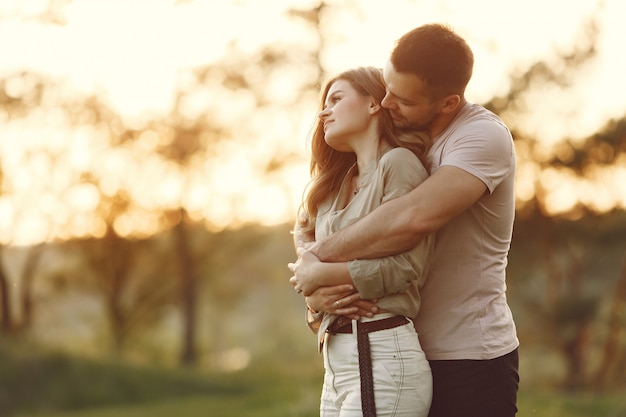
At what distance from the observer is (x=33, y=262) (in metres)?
23.6

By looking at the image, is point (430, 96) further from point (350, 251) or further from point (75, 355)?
point (75, 355)

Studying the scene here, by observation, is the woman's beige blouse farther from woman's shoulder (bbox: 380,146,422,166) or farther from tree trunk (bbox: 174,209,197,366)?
tree trunk (bbox: 174,209,197,366)

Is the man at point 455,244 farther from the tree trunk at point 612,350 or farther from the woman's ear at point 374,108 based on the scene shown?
the tree trunk at point 612,350

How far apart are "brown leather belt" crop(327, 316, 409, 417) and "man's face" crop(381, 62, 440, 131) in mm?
691

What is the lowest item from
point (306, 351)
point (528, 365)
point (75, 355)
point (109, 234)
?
point (306, 351)

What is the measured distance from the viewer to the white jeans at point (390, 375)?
3.00 meters

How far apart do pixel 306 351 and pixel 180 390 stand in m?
15.2

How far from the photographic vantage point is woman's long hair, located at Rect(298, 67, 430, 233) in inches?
127

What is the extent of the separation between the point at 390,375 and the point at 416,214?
0.53m

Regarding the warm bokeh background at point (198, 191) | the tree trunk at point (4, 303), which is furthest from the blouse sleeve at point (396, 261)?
the tree trunk at point (4, 303)

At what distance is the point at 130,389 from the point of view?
1712 centimetres

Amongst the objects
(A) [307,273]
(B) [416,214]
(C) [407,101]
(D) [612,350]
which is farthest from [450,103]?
(D) [612,350]

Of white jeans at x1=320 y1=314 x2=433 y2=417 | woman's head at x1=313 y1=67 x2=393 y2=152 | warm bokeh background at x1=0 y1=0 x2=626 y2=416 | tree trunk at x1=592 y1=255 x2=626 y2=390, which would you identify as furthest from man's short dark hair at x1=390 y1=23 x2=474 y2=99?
tree trunk at x1=592 y1=255 x2=626 y2=390

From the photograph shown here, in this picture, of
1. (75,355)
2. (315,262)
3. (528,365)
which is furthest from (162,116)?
(315,262)
